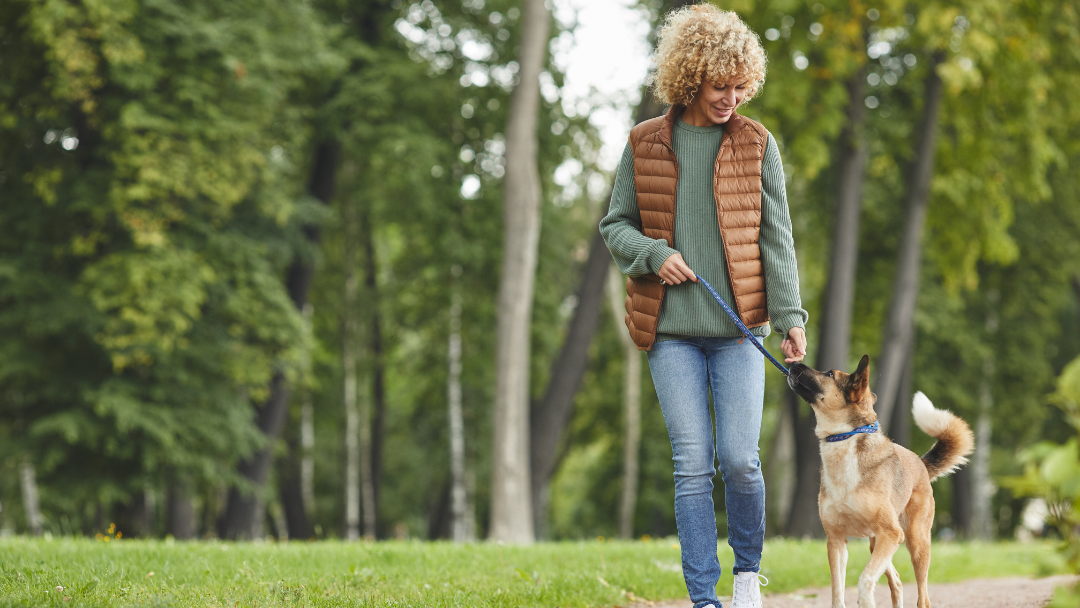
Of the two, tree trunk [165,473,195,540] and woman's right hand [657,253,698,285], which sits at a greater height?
woman's right hand [657,253,698,285]

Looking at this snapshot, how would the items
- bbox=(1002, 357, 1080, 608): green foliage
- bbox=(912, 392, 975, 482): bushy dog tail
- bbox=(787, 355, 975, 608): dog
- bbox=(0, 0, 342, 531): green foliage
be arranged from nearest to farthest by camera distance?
1. bbox=(1002, 357, 1080, 608): green foliage
2. bbox=(787, 355, 975, 608): dog
3. bbox=(912, 392, 975, 482): bushy dog tail
4. bbox=(0, 0, 342, 531): green foliage

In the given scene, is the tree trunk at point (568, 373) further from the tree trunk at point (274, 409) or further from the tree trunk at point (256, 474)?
the tree trunk at point (256, 474)

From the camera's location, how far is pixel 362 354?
69.1 feet

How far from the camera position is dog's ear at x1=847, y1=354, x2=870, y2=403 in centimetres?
409

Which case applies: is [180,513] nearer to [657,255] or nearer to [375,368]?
[375,368]

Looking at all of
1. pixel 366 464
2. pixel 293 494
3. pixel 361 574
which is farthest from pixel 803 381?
pixel 366 464

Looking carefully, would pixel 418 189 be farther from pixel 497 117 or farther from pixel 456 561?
pixel 456 561

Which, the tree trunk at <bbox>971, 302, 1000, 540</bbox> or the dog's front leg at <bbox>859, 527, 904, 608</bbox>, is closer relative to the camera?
the dog's front leg at <bbox>859, 527, 904, 608</bbox>

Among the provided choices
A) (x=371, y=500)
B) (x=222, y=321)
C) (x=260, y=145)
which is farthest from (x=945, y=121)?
(x=371, y=500)

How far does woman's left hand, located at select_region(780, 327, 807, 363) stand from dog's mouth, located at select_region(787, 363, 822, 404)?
0.26 metres

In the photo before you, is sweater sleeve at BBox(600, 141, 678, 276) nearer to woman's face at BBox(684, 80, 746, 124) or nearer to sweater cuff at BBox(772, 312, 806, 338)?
woman's face at BBox(684, 80, 746, 124)

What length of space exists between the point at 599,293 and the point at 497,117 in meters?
4.40

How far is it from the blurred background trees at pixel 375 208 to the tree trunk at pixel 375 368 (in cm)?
17

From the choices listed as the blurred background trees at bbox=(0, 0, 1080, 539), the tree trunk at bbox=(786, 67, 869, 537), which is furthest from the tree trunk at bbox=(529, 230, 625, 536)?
the tree trunk at bbox=(786, 67, 869, 537)
